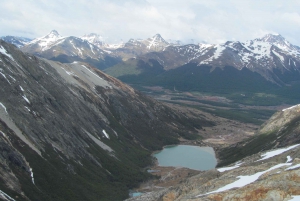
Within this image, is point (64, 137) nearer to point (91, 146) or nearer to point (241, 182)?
point (91, 146)

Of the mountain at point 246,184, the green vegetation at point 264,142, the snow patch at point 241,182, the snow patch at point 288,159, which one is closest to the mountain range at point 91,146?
the mountain at point 246,184

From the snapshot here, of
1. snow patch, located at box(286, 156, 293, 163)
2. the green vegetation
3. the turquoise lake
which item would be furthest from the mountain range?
the turquoise lake

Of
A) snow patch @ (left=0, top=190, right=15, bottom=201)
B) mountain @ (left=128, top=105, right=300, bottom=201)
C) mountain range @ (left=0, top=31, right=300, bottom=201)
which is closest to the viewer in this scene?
mountain @ (left=128, top=105, right=300, bottom=201)

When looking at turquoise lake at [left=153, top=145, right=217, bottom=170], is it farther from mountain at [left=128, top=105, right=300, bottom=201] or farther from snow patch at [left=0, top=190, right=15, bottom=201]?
snow patch at [left=0, top=190, right=15, bottom=201]

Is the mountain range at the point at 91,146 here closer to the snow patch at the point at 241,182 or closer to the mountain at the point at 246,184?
the mountain at the point at 246,184

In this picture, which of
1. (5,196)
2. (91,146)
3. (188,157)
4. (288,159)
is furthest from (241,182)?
(188,157)

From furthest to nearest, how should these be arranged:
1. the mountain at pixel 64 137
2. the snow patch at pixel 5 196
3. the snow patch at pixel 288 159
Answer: the mountain at pixel 64 137
the snow patch at pixel 288 159
the snow patch at pixel 5 196
